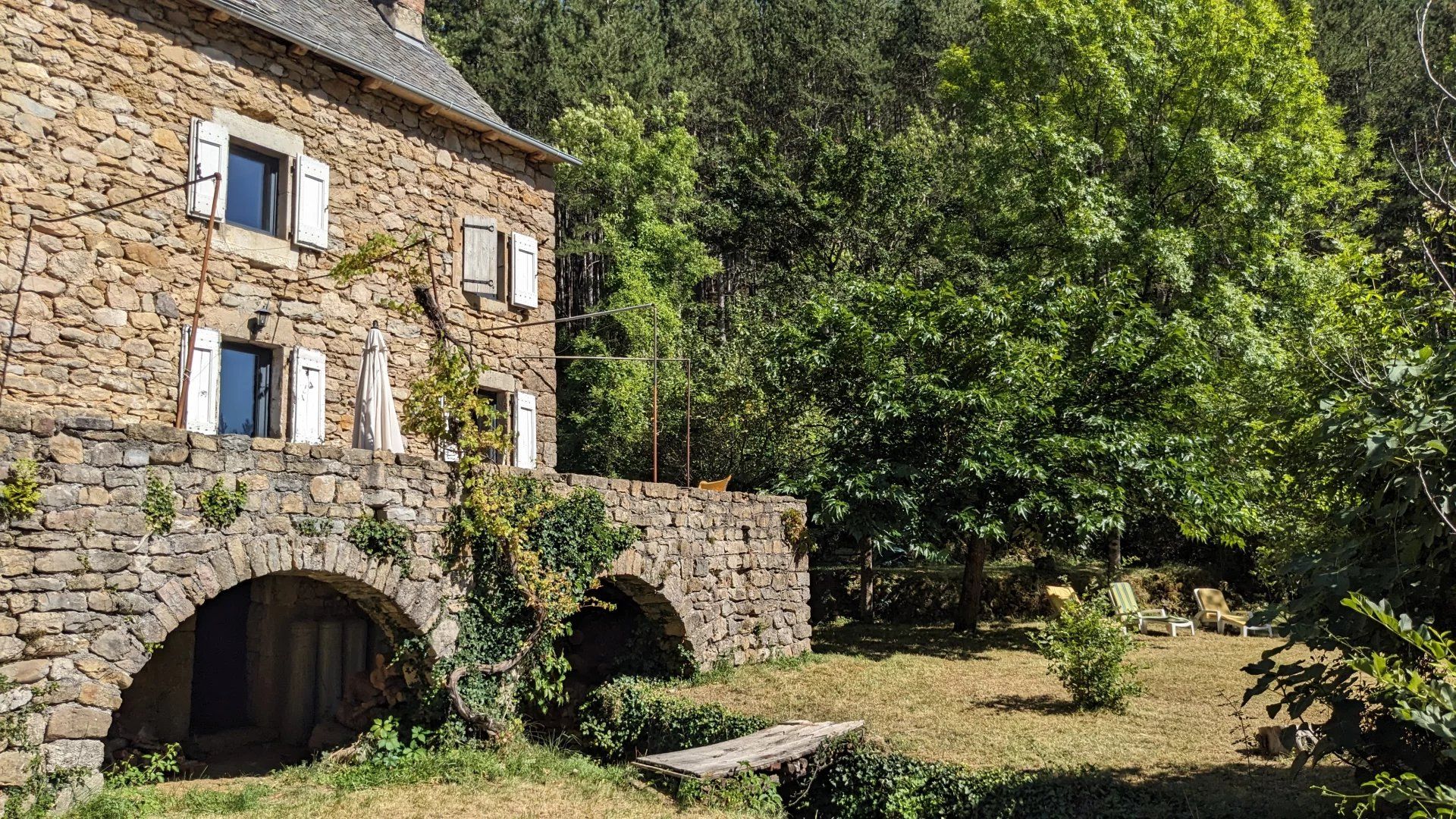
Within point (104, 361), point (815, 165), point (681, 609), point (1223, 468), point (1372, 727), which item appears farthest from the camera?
point (815, 165)

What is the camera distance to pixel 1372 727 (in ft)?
17.0

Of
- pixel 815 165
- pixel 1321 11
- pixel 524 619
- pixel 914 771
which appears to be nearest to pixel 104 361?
pixel 524 619

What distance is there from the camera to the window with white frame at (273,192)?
10680mm

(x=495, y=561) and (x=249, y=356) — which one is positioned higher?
(x=249, y=356)

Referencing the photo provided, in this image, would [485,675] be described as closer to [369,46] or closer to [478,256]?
[478,256]

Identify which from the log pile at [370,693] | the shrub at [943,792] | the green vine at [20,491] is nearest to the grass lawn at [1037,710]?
the shrub at [943,792]

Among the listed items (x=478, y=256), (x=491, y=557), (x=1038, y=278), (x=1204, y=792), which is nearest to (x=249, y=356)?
(x=478, y=256)

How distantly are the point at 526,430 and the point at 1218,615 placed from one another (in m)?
10.6

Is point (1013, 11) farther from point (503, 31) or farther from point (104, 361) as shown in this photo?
point (104, 361)

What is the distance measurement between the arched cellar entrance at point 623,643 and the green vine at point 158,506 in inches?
187

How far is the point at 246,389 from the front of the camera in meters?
10.7

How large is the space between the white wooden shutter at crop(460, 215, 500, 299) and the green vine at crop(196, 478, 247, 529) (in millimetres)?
5447

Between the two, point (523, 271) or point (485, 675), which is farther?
point (523, 271)

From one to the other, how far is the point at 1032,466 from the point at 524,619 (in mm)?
6396
